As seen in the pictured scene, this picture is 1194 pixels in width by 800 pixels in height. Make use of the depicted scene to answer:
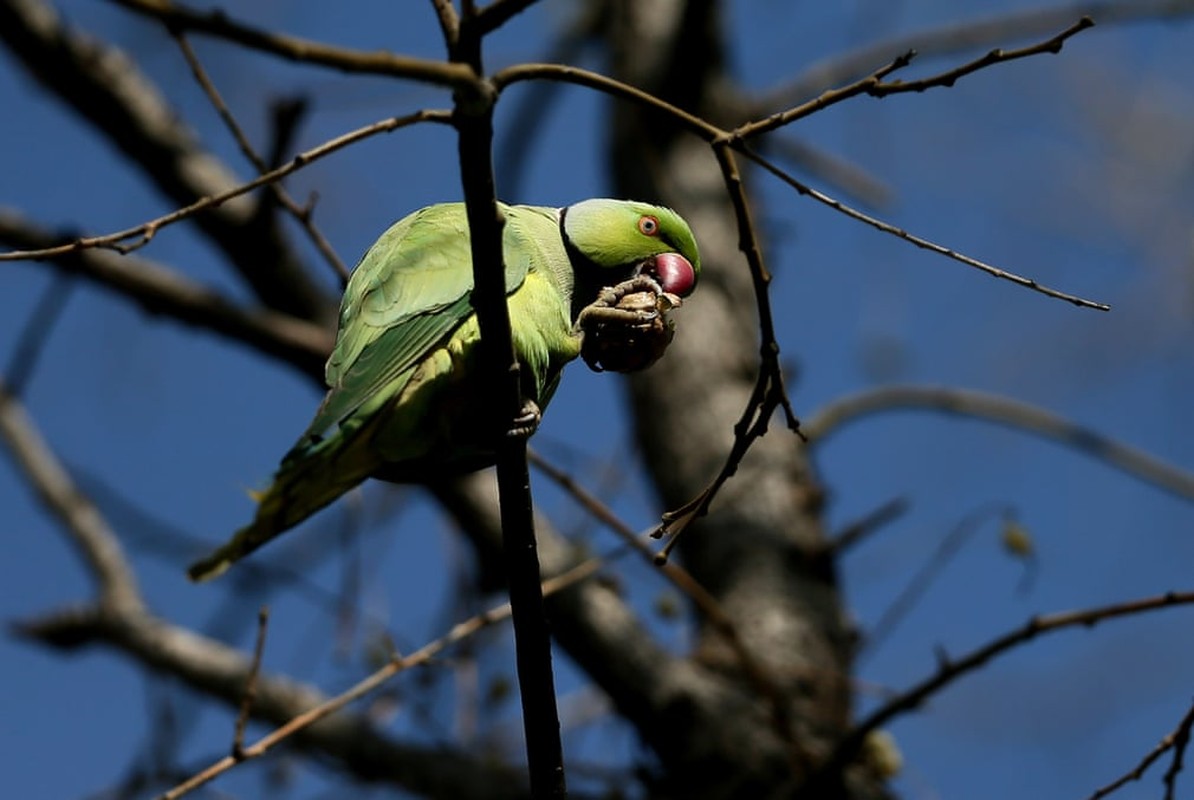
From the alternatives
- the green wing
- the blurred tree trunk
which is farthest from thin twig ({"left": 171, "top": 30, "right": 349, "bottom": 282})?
the blurred tree trunk

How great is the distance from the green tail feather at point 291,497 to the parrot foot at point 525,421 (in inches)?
14.8

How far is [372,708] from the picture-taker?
474 cm

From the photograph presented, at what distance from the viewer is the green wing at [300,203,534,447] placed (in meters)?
2.72

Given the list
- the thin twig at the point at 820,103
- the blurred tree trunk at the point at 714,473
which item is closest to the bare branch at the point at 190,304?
the blurred tree trunk at the point at 714,473

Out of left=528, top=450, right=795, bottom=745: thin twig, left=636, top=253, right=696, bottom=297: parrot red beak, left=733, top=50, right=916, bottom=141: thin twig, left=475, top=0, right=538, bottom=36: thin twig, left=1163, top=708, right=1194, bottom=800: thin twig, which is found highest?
left=636, top=253, right=696, bottom=297: parrot red beak

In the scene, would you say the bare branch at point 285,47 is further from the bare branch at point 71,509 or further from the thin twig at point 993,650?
the bare branch at point 71,509

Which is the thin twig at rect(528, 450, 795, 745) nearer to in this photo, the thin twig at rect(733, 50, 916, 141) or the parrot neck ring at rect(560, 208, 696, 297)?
the parrot neck ring at rect(560, 208, 696, 297)

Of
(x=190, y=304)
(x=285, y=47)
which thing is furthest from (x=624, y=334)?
(x=190, y=304)

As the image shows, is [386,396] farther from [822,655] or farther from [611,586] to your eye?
[822,655]

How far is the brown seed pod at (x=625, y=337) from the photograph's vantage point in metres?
3.09

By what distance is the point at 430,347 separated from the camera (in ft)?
9.30

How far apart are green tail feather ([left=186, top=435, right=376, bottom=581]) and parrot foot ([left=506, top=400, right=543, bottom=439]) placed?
377 mm

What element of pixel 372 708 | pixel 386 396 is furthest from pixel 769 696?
pixel 386 396

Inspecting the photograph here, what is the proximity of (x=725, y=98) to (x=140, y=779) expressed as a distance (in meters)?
3.96
